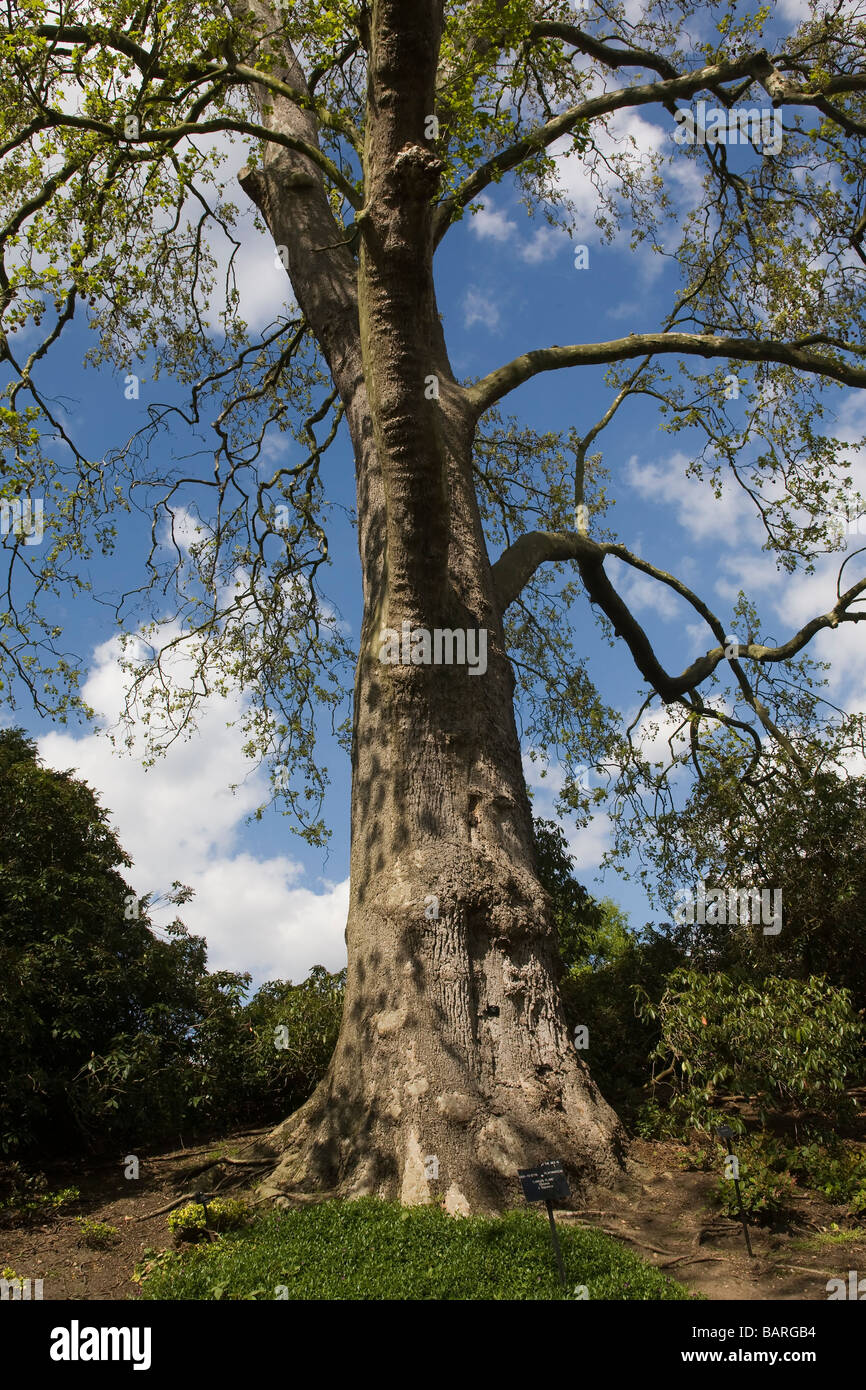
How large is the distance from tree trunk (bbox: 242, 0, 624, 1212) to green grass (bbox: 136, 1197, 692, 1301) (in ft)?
1.43

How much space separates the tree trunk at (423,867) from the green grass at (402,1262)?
44 centimetres

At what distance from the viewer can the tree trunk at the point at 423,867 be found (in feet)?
18.1

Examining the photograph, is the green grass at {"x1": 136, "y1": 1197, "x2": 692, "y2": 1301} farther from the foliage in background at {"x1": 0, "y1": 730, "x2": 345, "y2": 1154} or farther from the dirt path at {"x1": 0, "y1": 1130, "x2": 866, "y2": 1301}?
the foliage in background at {"x1": 0, "y1": 730, "x2": 345, "y2": 1154}

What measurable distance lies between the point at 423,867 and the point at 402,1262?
2407 mm

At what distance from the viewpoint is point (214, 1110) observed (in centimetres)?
906

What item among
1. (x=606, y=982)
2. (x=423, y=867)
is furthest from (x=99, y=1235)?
(x=606, y=982)

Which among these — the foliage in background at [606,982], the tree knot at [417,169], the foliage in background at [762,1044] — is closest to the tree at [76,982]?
the foliage in background at [606,982]

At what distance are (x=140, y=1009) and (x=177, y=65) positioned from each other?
28.0 ft

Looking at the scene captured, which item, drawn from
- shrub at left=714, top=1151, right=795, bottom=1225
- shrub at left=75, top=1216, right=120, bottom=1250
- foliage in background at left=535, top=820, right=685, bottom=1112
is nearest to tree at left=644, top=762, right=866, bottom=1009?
foliage in background at left=535, top=820, right=685, bottom=1112

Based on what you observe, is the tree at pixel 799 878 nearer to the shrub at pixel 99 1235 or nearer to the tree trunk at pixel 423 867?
Answer: the tree trunk at pixel 423 867

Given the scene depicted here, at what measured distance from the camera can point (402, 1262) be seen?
461 cm

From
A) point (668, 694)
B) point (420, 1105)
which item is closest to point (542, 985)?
point (420, 1105)

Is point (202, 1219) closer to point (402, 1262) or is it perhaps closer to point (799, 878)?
point (402, 1262)
